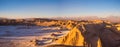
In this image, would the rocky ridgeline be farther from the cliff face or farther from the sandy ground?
the sandy ground

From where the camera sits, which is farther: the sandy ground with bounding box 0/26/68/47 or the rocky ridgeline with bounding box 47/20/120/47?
the sandy ground with bounding box 0/26/68/47

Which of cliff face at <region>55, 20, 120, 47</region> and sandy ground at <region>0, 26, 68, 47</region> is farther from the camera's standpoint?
sandy ground at <region>0, 26, 68, 47</region>

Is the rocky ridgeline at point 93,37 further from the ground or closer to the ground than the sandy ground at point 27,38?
further from the ground

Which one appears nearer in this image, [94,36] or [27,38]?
[94,36]

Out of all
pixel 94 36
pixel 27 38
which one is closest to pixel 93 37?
pixel 94 36

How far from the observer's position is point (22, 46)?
5.25 meters

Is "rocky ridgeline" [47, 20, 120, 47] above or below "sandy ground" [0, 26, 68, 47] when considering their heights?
above

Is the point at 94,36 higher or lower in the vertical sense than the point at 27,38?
higher

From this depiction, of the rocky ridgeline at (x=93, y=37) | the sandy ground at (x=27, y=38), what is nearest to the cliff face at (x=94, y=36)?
the rocky ridgeline at (x=93, y=37)

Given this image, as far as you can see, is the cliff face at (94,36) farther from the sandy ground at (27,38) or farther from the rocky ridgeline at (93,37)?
the sandy ground at (27,38)

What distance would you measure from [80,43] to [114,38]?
2.04 feet

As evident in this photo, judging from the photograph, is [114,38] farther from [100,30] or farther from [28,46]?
[28,46]

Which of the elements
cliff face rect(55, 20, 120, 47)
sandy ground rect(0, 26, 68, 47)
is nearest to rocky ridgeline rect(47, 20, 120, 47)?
cliff face rect(55, 20, 120, 47)

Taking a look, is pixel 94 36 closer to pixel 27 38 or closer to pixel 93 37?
pixel 93 37
